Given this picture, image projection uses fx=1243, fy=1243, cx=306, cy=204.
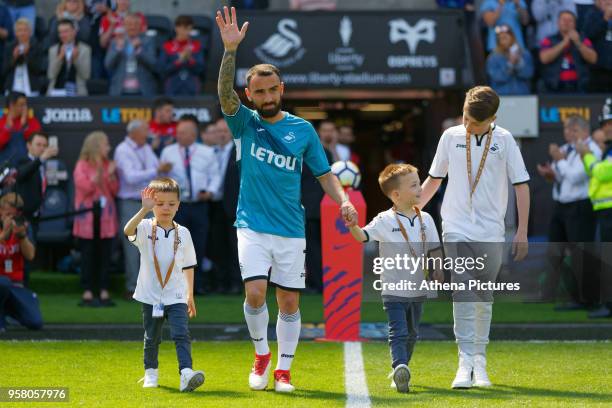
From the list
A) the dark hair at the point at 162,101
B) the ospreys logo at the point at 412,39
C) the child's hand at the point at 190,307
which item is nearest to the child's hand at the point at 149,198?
the child's hand at the point at 190,307

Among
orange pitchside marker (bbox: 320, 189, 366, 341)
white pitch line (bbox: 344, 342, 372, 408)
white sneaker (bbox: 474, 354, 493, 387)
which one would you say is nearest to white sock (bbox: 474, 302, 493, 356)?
white sneaker (bbox: 474, 354, 493, 387)

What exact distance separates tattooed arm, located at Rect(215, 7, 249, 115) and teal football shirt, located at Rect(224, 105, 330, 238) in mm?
122

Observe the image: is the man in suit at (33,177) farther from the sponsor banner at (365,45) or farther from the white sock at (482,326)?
the white sock at (482,326)

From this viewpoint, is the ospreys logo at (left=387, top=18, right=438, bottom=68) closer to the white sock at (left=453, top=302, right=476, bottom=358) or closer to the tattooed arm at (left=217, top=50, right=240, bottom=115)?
the white sock at (left=453, top=302, right=476, bottom=358)

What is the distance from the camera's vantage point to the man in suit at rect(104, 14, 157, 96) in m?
17.2

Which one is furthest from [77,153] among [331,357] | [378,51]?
[331,357]

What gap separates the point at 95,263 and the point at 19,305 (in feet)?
9.56

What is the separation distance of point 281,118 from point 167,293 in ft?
4.75

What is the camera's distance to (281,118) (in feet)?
27.9

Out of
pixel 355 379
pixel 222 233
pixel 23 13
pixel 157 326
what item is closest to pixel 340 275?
pixel 355 379

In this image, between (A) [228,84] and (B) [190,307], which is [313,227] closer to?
(B) [190,307]

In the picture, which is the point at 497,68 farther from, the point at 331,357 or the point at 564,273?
the point at 331,357

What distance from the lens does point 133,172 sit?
15.3 m

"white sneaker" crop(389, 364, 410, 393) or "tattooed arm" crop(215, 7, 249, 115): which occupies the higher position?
"tattooed arm" crop(215, 7, 249, 115)
